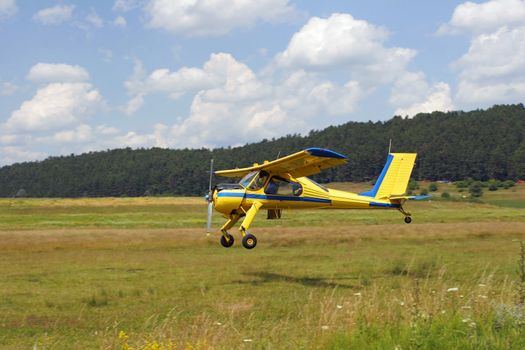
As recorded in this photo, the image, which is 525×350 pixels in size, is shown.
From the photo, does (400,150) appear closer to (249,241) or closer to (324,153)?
(249,241)

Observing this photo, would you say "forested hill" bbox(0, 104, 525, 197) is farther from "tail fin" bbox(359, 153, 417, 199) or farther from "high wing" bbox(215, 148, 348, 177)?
"high wing" bbox(215, 148, 348, 177)

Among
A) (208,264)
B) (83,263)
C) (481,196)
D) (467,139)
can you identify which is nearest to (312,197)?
(208,264)

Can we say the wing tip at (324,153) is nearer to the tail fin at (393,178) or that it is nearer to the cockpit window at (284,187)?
the cockpit window at (284,187)

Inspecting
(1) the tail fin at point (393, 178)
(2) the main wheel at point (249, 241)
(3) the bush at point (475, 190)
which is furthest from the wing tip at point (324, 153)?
(3) the bush at point (475, 190)

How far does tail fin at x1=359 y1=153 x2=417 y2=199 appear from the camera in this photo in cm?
2345

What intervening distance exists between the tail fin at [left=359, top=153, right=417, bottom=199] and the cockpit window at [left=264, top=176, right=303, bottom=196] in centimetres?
336

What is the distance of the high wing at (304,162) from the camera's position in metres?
18.3

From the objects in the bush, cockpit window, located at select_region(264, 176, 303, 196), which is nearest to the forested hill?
the bush

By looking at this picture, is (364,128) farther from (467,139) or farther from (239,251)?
(239,251)

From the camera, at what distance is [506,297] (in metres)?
9.06

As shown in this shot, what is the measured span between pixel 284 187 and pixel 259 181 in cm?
105

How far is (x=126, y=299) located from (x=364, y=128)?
16866 cm

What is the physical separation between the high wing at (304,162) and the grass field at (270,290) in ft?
12.0

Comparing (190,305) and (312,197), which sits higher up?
(312,197)
